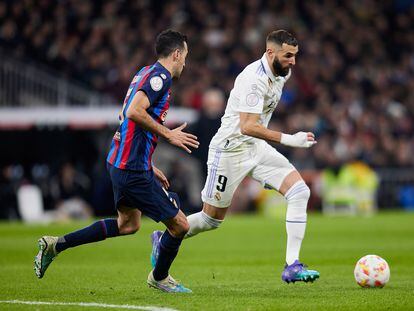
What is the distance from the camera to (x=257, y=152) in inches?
375

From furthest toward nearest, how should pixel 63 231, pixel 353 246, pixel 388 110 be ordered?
1. pixel 388 110
2. pixel 63 231
3. pixel 353 246

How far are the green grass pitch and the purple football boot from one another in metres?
0.14

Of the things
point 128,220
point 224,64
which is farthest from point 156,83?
point 224,64

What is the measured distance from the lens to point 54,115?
24016 mm

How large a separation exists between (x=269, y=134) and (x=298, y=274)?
4.57ft

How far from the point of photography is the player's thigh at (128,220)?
8.63 metres

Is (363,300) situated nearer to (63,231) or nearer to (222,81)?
(63,231)

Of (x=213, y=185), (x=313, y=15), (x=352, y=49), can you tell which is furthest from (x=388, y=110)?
(x=213, y=185)

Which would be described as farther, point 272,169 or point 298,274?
point 272,169

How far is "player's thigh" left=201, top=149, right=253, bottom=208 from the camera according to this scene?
9.48 m

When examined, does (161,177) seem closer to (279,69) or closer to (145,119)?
(145,119)

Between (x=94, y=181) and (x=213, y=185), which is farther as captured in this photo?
(x=94, y=181)

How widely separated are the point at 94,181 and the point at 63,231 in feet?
22.7

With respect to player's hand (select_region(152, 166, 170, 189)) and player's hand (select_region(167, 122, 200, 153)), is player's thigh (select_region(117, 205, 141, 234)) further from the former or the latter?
player's hand (select_region(167, 122, 200, 153))
